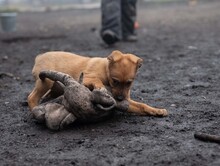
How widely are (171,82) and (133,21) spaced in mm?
3799

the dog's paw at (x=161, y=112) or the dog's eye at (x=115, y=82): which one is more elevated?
the dog's eye at (x=115, y=82)

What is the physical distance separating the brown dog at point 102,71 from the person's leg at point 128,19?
469 cm

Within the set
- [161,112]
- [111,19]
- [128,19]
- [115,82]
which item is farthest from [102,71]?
[128,19]

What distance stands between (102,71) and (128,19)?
511 centimetres

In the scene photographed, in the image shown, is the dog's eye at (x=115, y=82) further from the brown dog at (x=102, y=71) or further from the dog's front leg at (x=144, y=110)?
the dog's front leg at (x=144, y=110)

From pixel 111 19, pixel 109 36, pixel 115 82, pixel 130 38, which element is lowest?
pixel 130 38

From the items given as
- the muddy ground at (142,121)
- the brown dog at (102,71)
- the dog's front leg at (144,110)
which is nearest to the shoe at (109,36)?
the muddy ground at (142,121)

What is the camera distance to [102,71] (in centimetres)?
379

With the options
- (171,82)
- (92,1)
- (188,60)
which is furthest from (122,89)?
Result: (92,1)

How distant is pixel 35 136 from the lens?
3461 millimetres

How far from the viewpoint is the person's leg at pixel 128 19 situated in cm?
860

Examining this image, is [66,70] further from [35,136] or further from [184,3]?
[184,3]

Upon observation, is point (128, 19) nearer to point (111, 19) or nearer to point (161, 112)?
point (111, 19)

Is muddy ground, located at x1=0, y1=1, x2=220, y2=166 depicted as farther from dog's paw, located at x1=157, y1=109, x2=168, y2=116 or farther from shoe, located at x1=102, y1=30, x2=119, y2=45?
shoe, located at x1=102, y1=30, x2=119, y2=45
